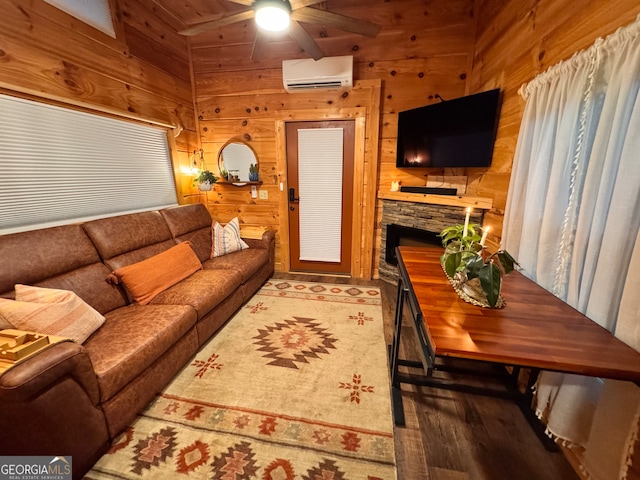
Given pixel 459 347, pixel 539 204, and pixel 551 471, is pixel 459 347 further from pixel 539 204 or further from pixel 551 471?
pixel 539 204

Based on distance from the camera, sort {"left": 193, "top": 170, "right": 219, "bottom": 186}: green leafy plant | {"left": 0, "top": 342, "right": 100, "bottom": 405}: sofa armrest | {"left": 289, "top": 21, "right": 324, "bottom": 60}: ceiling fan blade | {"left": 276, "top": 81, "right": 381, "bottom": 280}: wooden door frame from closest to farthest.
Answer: {"left": 0, "top": 342, "right": 100, "bottom": 405}: sofa armrest → {"left": 289, "top": 21, "right": 324, "bottom": 60}: ceiling fan blade → {"left": 276, "top": 81, "right": 381, "bottom": 280}: wooden door frame → {"left": 193, "top": 170, "right": 219, "bottom": 186}: green leafy plant

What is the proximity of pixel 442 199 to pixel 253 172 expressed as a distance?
233 centimetres

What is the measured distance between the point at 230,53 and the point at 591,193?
149 inches

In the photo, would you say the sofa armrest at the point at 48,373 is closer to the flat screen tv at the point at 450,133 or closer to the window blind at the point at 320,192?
the window blind at the point at 320,192

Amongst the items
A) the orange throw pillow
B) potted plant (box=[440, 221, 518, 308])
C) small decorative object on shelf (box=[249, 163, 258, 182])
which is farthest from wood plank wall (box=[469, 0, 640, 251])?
the orange throw pillow

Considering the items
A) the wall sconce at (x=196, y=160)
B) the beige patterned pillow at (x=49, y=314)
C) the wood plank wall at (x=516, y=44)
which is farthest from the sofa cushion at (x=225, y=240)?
the wood plank wall at (x=516, y=44)

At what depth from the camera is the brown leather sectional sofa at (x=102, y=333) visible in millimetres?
1033

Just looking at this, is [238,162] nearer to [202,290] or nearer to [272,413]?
[202,290]

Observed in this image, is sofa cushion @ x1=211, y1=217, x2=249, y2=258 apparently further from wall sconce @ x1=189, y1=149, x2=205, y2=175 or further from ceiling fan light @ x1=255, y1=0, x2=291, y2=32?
ceiling fan light @ x1=255, y1=0, x2=291, y2=32

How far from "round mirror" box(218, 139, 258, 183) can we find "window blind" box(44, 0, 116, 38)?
1.45 m

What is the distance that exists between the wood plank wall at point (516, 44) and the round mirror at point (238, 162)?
2.62 metres

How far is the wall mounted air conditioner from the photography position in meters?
2.85

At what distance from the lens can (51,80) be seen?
191 cm

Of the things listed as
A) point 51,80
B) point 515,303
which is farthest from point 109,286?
point 515,303
